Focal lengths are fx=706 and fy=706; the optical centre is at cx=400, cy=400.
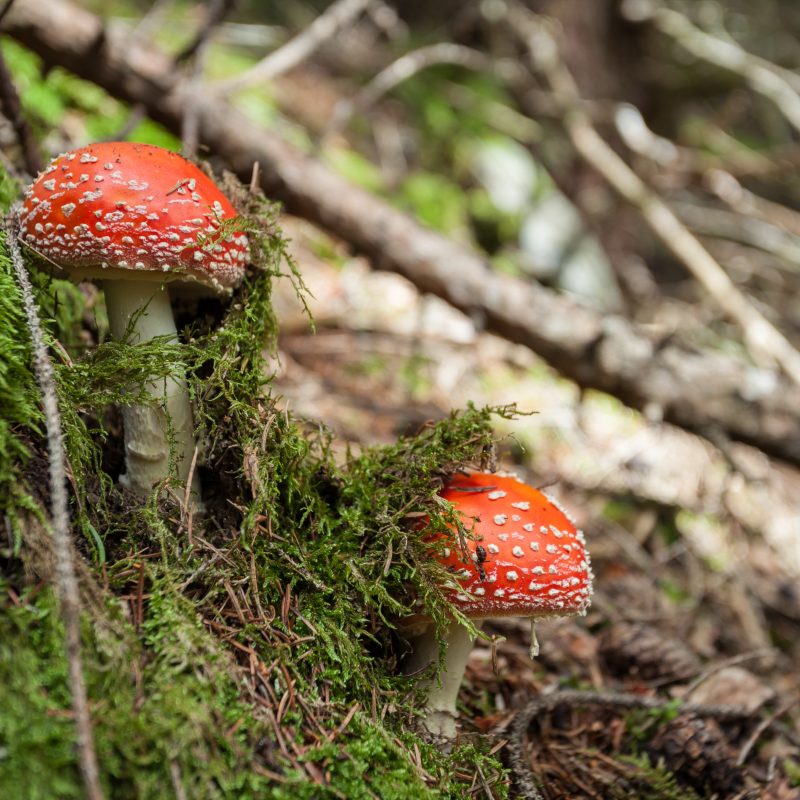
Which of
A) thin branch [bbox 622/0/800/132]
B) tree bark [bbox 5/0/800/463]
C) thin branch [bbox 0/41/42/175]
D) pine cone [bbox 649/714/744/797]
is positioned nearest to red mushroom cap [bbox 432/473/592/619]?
pine cone [bbox 649/714/744/797]

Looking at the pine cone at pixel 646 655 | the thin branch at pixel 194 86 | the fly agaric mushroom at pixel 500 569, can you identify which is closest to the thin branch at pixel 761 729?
the pine cone at pixel 646 655

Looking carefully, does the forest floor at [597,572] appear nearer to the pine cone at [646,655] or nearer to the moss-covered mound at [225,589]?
the pine cone at [646,655]

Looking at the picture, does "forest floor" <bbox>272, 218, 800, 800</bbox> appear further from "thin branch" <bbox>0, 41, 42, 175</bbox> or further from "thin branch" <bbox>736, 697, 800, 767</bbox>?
"thin branch" <bbox>0, 41, 42, 175</bbox>

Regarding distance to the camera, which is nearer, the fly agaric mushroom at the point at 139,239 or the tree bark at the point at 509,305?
the fly agaric mushroom at the point at 139,239

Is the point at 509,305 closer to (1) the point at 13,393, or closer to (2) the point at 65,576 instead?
(1) the point at 13,393

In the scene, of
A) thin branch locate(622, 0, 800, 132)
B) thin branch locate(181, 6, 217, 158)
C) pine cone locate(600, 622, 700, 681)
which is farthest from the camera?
thin branch locate(622, 0, 800, 132)

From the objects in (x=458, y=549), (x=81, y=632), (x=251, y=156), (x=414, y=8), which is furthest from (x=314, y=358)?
(x=414, y=8)
